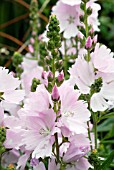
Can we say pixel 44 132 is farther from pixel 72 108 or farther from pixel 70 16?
pixel 70 16

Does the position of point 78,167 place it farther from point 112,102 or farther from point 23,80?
point 23,80

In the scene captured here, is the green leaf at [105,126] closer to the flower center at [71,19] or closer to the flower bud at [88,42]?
the flower center at [71,19]

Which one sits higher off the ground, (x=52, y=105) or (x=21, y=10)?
(x=21, y=10)

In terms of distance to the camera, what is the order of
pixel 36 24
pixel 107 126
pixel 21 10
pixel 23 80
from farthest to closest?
pixel 21 10
pixel 36 24
pixel 107 126
pixel 23 80

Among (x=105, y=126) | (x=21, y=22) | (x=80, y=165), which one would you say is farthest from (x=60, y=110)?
(x=21, y=22)

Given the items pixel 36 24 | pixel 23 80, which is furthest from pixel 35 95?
pixel 36 24

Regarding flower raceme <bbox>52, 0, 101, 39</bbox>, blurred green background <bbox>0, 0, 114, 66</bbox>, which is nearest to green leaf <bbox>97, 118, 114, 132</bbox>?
flower raceme <bbox>52, 0, 101, 39</bbox>

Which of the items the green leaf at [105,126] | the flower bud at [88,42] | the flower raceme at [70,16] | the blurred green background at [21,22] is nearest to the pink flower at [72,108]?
the flower bud at [88,42]

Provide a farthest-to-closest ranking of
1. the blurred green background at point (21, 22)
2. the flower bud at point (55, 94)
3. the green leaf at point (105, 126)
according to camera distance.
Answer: the blurred green background at point (21, 22) → the green leaf at point (105, 126) → the flower bud at point (55, 94)
